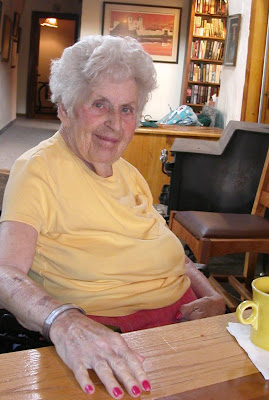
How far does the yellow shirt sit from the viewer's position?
1.26 meters

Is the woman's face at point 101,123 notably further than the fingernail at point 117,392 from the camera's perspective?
Yes

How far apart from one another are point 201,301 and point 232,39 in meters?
4.58

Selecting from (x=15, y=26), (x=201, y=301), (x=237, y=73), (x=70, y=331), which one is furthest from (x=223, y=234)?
(x=15, y=26)

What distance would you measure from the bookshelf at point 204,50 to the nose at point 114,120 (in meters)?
6.90

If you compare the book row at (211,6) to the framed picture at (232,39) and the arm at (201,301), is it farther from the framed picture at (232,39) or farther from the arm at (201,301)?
the arm at (201,301)

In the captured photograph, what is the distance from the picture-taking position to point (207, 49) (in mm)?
8172

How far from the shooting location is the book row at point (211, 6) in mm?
7953

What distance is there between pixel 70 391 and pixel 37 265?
0.56 m

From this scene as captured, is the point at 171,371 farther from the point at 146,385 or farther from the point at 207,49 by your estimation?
the point at 207,49

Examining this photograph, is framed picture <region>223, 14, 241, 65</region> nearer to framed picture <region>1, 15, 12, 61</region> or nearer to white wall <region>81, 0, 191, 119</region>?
white wall <region>81, 0, 191, 119</region>

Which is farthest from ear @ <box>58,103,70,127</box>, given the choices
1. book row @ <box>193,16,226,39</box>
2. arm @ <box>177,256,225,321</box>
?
book row @ <box>193,16,226,39</box>

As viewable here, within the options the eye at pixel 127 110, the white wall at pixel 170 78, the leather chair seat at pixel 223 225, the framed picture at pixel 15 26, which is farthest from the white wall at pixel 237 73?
the framed picture at pixel 15 26

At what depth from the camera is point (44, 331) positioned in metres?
0.94

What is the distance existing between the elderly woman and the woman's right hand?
9.9 inches
